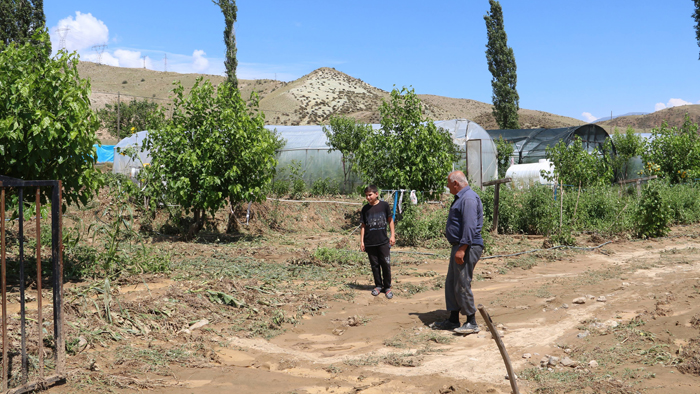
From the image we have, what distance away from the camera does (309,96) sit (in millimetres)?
63125

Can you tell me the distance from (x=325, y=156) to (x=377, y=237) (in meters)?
14.0

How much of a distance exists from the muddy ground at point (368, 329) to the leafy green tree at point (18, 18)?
2971 cm

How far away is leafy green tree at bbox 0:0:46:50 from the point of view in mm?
31567

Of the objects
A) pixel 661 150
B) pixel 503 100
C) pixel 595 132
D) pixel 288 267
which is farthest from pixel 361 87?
pixel 288 267

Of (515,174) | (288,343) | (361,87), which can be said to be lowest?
(288,343)

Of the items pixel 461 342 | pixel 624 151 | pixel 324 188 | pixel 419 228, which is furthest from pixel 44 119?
pixel 624 151

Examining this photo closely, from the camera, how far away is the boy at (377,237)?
303 inches

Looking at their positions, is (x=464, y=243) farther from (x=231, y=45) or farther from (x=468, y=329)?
(x=231, y=45)

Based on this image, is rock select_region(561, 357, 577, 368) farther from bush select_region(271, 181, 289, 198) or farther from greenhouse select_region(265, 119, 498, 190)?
greenhouse select_region(265, 119, 498, 190)

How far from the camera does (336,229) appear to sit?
15539 millimetres

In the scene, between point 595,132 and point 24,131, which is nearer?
point 24,131

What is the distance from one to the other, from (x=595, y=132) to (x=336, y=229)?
1788 cm

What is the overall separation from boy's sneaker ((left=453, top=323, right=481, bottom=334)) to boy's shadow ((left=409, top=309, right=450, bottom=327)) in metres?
0.48

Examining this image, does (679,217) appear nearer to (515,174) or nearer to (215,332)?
(515,174)
